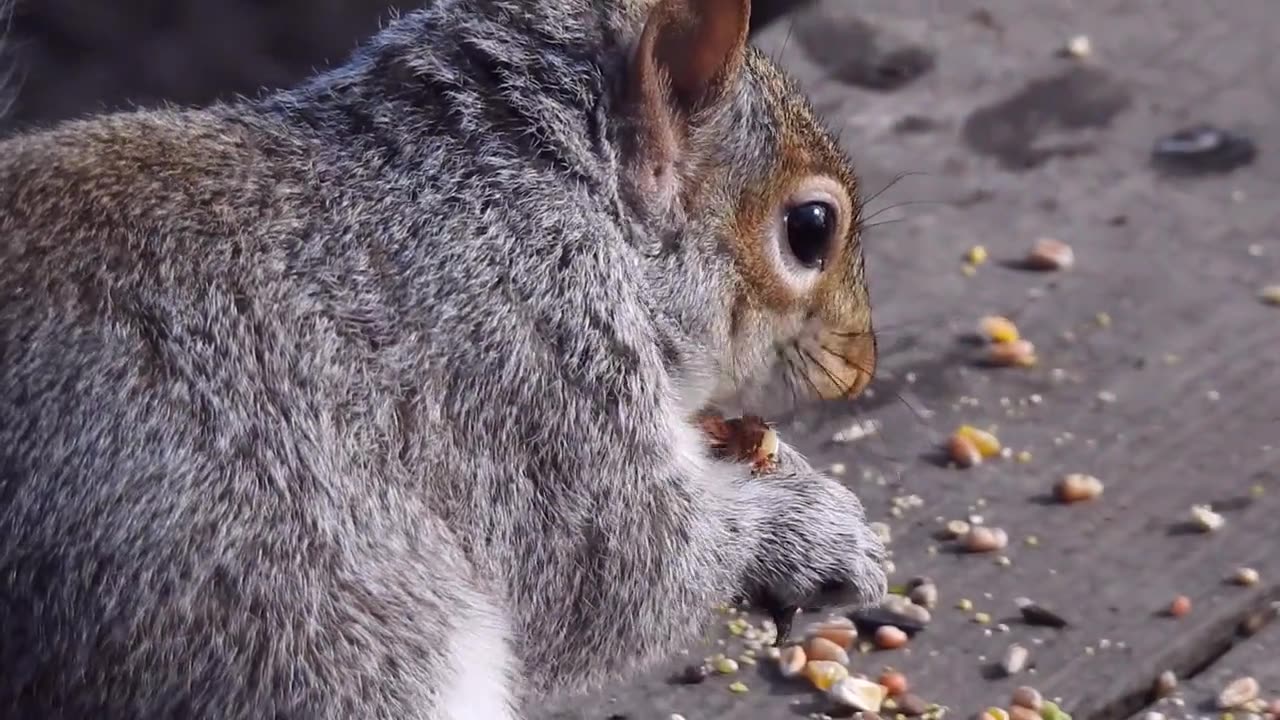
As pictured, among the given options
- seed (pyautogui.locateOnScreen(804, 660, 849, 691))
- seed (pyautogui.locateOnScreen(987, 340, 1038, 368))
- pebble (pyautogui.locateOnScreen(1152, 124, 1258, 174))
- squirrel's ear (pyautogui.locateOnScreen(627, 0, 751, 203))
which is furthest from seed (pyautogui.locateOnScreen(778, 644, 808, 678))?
pebble (pyautogui.locateOnScreen(1152, 124, 1258, 174))

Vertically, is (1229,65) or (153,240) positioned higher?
(1229,65)

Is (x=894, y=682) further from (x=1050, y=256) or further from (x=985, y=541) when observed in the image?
(x=1050, y=256)

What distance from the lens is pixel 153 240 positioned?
1.37 meters

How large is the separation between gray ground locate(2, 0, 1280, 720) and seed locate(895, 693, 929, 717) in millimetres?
26

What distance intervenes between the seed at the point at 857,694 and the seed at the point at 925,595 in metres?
0.14

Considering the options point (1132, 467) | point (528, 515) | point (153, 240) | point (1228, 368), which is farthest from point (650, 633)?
point (1228, 368)

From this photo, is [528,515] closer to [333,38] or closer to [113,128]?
[113,128]

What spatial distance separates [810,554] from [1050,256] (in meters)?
0.93

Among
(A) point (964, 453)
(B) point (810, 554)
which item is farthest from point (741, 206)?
(A) point (964, 453)

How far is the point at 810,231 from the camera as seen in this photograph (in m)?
1.71

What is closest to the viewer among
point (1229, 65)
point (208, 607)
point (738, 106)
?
point (208, 607)

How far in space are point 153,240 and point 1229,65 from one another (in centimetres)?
204

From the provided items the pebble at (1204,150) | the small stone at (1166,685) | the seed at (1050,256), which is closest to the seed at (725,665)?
the small stone at (1166,685)

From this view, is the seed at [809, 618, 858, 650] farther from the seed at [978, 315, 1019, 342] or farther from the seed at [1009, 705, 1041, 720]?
the seed at [978, 315, 1019, 342]
